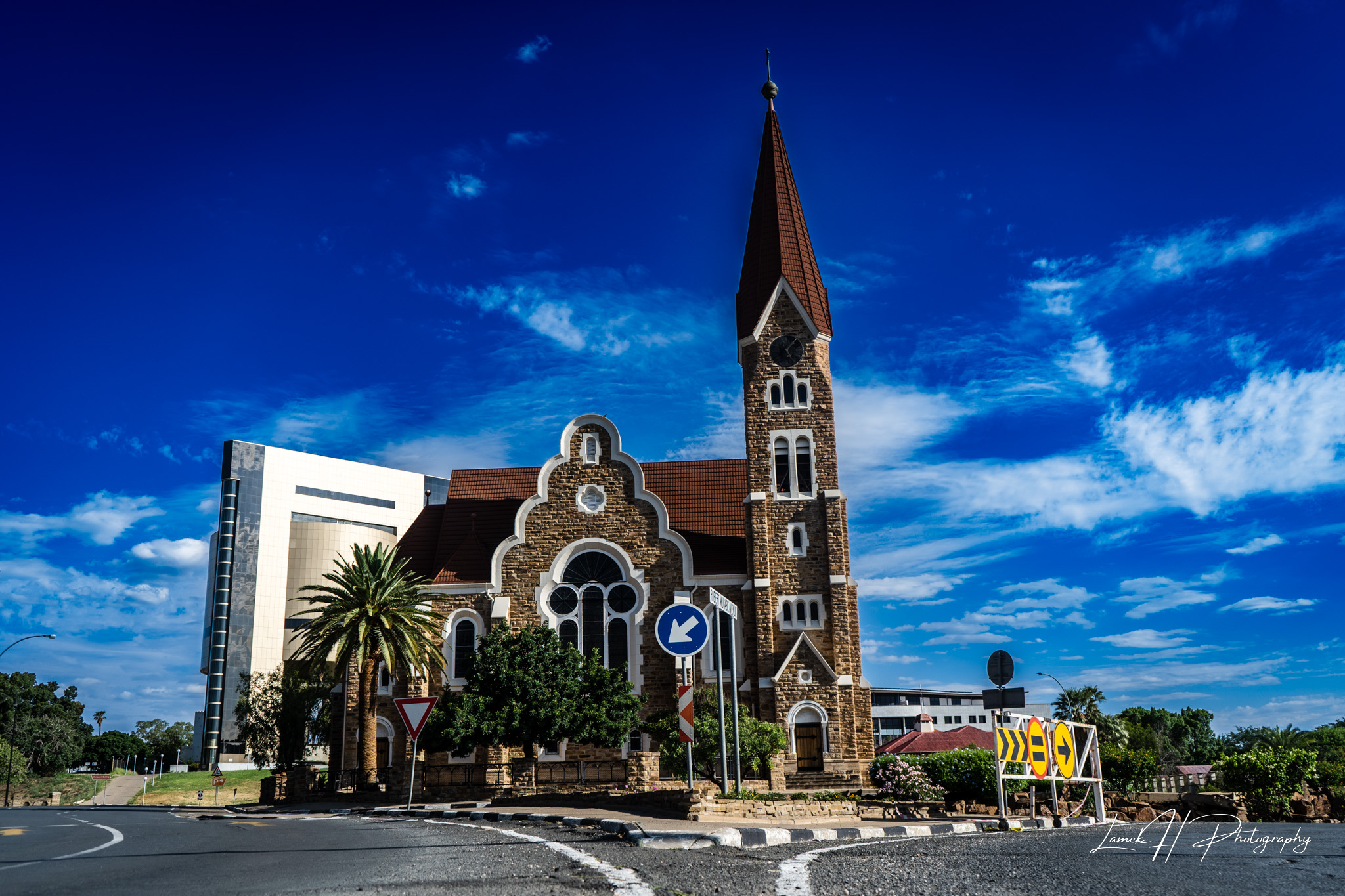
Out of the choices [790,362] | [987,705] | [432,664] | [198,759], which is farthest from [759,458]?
[198,759]

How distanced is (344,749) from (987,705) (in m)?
32.8

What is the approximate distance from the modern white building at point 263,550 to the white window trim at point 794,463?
64.5 m

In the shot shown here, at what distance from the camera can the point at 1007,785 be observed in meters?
25.5

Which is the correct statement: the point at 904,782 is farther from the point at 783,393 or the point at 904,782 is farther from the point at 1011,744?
the point at 783,393

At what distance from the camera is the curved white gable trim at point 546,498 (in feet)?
140

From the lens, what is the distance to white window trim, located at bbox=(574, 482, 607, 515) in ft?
144

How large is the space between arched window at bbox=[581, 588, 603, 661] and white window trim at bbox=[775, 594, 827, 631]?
24.3 feet

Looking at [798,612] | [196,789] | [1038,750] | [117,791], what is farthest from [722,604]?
[117,791]

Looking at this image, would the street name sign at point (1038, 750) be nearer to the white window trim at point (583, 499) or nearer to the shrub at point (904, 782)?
the shrub at point (904, 782)

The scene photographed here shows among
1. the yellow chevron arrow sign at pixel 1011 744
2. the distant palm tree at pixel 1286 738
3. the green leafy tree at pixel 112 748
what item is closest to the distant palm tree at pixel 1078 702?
the distant palm tree at pixel 1286 738

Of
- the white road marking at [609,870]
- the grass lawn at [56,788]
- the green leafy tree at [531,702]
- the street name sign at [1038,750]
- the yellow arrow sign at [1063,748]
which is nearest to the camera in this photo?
the white road marking at [609,870]

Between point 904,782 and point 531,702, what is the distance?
13.3 meters

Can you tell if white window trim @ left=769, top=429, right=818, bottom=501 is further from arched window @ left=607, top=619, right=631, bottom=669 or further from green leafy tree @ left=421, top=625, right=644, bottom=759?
green leafy tree @ left=421, top=625, right=644, bottom=759
